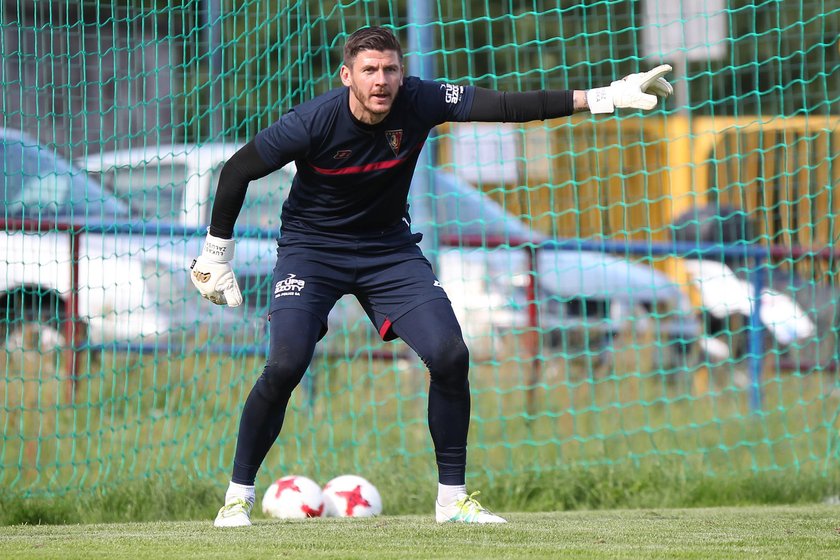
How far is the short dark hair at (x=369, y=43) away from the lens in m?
4.72

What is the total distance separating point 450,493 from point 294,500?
933 millimetres

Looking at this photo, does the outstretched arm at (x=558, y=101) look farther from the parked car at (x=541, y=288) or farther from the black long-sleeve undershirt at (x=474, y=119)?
the parked car at (x=541, y=288)

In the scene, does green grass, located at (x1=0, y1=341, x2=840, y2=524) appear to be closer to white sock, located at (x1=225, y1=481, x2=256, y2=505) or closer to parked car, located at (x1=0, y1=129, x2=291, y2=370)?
parked car, located at (x1=0, y1=129, x2=291, y2=370)

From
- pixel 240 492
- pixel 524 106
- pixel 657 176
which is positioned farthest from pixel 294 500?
pixel 657 176

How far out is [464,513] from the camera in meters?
5.07

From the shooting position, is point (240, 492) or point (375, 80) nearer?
point (375, 80)

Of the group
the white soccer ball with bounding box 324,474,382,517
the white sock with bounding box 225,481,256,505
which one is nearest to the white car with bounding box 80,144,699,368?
the white soccer ball with bounding box 324,474,382,517

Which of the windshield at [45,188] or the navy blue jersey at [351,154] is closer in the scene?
the navy blue jersey at [351,154]

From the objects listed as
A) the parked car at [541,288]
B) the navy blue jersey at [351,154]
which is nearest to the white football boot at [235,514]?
the navy blue jersey at [351,154]

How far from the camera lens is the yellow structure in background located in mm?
8477

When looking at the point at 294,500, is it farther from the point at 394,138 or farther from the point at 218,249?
the point at 394,138

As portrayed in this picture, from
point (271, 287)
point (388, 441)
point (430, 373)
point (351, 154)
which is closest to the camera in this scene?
point (351, 154)

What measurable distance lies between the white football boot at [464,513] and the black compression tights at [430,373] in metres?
0.09

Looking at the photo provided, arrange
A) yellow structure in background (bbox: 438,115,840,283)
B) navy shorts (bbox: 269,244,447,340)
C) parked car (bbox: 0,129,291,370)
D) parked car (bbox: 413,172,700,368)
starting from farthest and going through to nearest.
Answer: parked car (bbox: 413,172,700,368)
yellow structure in background (bbox: 438,115,840,283)
parked car (bbox: 0,129,291,370)
navy shorts (bbox: 269,244,447,340)
